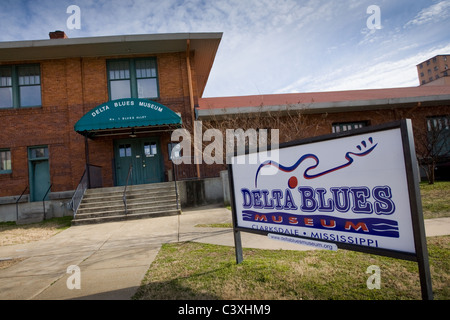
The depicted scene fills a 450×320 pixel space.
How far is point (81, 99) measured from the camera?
44.9ft

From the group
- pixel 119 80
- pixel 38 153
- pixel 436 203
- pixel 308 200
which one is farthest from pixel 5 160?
pixel 436 203

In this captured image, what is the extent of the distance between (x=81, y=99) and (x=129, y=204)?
6910 millimetres

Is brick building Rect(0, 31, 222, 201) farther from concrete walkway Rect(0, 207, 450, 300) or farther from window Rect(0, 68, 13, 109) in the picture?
concrete walkway Rect(0, 207, 450, 300)

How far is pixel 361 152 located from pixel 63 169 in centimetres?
1447

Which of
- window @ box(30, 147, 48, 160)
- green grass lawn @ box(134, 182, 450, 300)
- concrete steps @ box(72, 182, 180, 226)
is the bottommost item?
green grass lawn @ box(134, 182, 450, 300)

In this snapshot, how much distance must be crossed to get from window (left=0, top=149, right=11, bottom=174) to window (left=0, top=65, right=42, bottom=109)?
7.63 ft

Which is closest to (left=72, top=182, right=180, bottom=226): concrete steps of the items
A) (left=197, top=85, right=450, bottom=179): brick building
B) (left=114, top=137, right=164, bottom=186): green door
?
(left=114, top=137, right=164, bottom=186): green door

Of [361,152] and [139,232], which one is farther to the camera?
[139,232]

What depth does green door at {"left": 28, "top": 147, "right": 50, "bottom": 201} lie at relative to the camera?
13.6 meters

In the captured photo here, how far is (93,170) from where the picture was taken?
484 inches

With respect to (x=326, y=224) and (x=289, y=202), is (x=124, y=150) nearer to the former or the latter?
(x=289, y=202)
